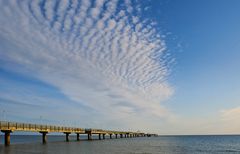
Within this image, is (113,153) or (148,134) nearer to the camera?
(113,153)

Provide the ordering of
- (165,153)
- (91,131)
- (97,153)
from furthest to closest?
(91,131) < (165,153) < (97,153)

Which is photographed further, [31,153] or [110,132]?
[110,132]

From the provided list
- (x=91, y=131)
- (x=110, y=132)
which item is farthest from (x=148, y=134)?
(x=91, y=131)

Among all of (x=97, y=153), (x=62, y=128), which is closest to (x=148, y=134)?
(x=62, y=128)

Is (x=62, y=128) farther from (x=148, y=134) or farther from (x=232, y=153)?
(x=148, y=134)

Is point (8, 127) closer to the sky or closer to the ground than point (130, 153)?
closer to the sky

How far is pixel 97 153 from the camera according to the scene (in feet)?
125

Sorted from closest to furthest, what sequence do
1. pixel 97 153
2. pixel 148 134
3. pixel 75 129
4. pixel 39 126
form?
pixel 97 153 → pixel 39 126 → pixel 75 129 → pixel 148 134

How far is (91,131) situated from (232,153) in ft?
148

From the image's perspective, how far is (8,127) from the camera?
156ft

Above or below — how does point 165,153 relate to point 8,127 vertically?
below

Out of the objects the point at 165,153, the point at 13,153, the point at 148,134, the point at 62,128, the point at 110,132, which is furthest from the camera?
the point at 148,134

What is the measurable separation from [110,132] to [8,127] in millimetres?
60385

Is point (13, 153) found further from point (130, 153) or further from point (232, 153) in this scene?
point (232, 153)
